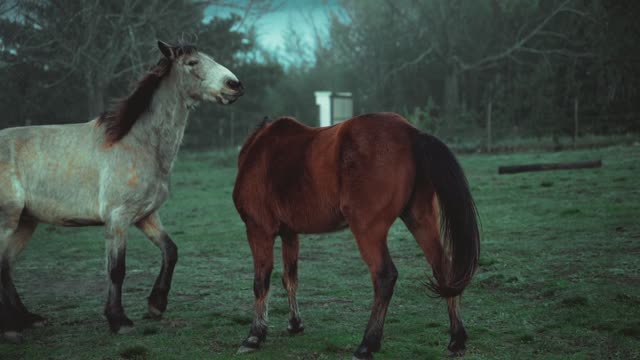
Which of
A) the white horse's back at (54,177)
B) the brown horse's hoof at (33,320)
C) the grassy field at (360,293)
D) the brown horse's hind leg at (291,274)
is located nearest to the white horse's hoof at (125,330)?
the grassy field at (360,293)

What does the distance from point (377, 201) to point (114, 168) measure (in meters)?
2.75

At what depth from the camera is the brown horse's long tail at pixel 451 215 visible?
16.2 ft

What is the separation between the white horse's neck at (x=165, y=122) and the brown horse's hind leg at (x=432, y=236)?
259 cm

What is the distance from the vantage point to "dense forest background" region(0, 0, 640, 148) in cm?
2142

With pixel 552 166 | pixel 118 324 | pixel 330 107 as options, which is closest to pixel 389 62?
pixel 330 107

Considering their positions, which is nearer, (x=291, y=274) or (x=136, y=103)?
(x=291, y=274)

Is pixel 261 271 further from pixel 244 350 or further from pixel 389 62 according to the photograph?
pixel 389 62

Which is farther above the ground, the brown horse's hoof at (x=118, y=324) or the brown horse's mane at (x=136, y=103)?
the brown horse's mane at (x=136, y=103)

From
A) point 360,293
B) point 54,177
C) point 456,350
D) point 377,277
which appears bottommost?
point 360,293

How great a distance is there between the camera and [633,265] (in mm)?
7605

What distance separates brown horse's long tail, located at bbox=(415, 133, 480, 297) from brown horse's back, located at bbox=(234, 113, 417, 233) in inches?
6.5

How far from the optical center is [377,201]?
4.98 m

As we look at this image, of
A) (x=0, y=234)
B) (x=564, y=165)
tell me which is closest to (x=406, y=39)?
(x=564, y=165)

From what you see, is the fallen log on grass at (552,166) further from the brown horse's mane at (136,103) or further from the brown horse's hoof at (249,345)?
the brown horse's hoof at (249,345)
